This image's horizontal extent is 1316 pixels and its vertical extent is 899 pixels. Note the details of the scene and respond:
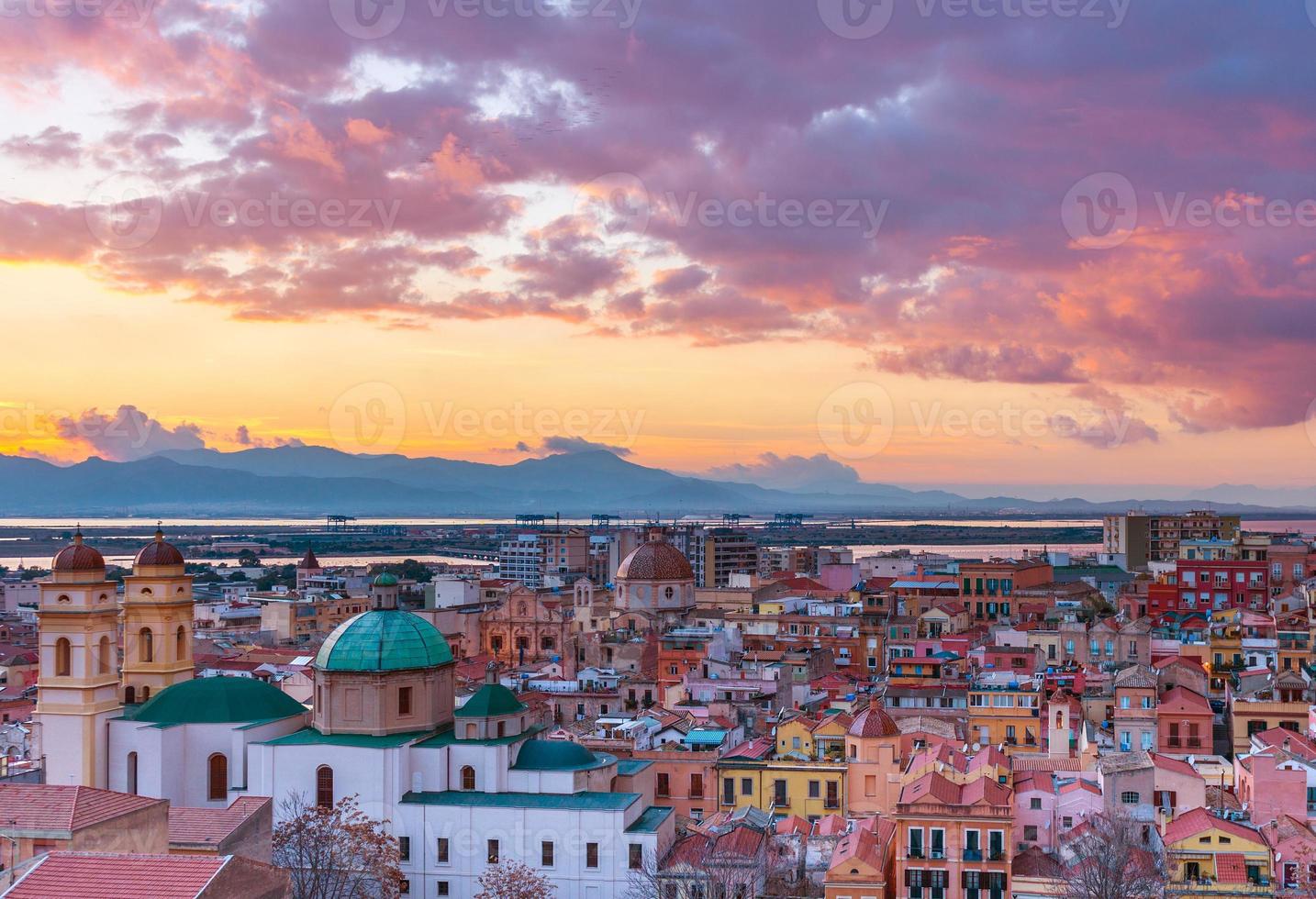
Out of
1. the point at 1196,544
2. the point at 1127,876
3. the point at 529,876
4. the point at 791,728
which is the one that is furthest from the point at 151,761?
the point at 1196,544

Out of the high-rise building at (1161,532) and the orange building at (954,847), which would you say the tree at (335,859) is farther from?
the high-rise building at (1161,532)

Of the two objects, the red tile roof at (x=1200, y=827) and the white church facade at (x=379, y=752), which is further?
the white church facade at (x=379, y=752)

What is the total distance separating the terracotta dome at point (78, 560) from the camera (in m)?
36.7

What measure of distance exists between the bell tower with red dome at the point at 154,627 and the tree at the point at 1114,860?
23.5 metres

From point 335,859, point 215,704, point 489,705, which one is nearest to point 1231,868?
point 489,705

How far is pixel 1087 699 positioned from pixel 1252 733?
201 inches

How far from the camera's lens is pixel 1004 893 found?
30641 millimetres

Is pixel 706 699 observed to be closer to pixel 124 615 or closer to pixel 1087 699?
pixel 1087 699

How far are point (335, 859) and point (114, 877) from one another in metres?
11.7

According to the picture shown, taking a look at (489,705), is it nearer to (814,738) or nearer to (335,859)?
(335,859)

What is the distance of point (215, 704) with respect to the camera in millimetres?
35969

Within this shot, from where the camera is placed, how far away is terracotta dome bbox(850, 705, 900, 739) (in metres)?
39.3

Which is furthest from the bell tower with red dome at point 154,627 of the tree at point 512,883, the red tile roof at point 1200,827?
the red tile roof at point 1200,827

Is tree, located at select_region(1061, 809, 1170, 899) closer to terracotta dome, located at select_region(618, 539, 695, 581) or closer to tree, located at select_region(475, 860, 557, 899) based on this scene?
tree, located at select_region(475, 860, 557, 899)
